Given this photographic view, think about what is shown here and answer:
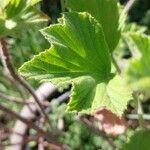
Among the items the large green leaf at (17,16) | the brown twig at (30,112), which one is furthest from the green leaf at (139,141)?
the brown twig at (30,112)

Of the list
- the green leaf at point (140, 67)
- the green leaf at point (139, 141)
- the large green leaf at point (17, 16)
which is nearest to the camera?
the green leaf at point (140, 67)

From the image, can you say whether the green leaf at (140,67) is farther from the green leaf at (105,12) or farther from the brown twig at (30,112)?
the brown twig at (30,112)

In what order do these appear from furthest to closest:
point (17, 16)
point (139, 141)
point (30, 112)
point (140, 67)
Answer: point (30, 112) < point (17, 16) < point (139, 141) < point (140, 67)

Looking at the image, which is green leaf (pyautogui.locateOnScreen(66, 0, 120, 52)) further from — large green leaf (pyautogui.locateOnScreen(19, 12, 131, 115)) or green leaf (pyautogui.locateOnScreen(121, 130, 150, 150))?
green leaf (pyautogui.locateOnScreen(121, 130, 150, 150))

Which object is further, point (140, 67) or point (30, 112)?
point (30, 112)

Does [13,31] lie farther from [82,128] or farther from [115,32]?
Answer: [82,128]

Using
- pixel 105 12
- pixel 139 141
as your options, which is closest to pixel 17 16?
pixel 105 12

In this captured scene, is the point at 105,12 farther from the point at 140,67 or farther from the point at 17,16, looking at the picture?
the point at 140,67
